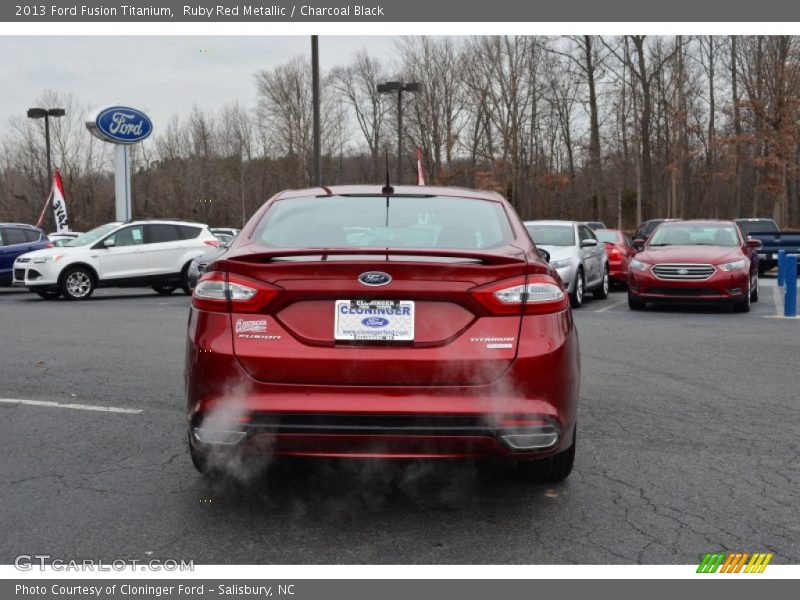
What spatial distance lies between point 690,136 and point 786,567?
164 ft

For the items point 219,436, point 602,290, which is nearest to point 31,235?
point 602,290

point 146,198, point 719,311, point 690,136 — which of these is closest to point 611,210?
point 690,136

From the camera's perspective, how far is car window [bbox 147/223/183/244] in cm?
2050

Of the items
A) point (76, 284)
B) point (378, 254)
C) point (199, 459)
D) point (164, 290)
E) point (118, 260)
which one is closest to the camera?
point (378, 254)

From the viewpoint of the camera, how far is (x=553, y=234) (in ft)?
54.9

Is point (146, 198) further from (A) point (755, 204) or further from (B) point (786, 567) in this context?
(B) point (786, 567)

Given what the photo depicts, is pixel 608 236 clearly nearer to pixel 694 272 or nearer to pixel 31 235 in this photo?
pixel 694 272

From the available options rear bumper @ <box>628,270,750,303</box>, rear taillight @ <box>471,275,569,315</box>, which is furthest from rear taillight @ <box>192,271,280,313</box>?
rear bumper @ <box>628,270,750,303</box>

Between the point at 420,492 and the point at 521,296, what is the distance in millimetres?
1248

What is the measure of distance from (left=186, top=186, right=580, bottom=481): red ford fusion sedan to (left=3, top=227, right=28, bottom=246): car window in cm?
1985

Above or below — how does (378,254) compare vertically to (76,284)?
above

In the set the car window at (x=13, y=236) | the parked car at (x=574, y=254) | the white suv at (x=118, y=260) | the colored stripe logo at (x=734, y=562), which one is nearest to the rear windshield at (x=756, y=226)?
the parked car at (x=574, y=254)

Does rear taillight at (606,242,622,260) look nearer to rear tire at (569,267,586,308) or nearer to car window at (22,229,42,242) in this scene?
rear tire at (569,267,586,308)

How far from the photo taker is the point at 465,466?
208 inches
